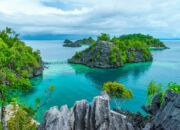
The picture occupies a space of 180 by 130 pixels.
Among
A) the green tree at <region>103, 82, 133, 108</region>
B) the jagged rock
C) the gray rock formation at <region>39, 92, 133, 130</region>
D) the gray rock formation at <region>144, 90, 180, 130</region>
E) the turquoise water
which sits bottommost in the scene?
the turquoise water

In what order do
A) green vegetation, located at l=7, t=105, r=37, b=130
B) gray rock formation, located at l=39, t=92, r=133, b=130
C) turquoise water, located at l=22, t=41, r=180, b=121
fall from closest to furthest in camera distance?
1. green vegetation, located at l=7, t=105, r=37, b=130
2. gray rock formation, located at l=39, t=92, r=133, b=130
3. turquoise water, located at l=22, t=41, r=180, b=121

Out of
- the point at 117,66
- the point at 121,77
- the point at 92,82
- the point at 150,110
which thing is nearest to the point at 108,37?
the point at 117,66

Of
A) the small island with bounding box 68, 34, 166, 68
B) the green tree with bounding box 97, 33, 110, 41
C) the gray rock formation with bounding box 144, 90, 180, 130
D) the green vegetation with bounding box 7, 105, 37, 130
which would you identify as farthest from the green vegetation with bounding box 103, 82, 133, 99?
the green tree with bounding box 97, 33, 110, 41

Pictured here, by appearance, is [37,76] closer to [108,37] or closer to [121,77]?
[121,77]

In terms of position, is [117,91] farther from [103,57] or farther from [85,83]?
[103,57]

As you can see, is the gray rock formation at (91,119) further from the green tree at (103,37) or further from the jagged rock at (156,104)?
the green tree at (103,37)

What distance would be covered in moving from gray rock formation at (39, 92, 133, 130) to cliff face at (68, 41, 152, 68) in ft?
355

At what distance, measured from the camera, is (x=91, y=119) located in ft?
107

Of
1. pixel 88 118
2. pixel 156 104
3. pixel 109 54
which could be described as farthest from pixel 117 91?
pixel 109 54

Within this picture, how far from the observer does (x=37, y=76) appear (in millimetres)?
112875

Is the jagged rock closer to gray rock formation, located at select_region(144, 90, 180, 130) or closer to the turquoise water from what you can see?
gray rock formation, located at select_region(144, 90, 180, 130)

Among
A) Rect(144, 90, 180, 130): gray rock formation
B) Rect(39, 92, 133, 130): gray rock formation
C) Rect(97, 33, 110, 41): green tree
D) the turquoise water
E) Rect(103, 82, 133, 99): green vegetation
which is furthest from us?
Rect(97, 33, 110, 41): green tree

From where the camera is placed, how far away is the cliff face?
471 ft

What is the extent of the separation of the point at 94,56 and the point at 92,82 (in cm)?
4826
